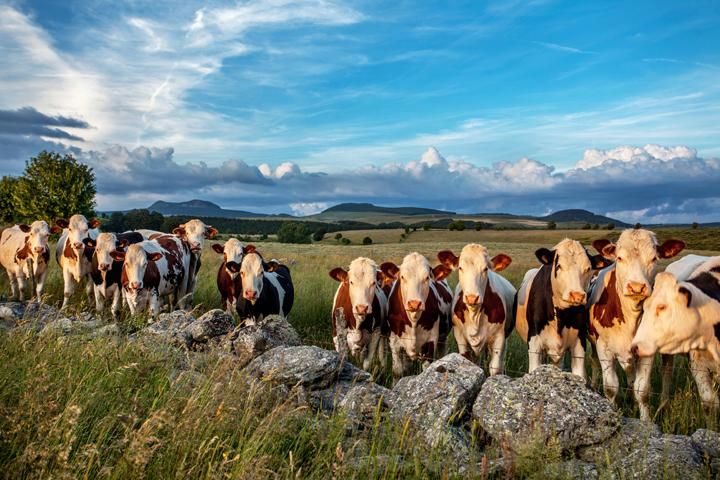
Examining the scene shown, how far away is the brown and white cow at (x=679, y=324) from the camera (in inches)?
290

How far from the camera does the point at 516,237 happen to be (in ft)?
249

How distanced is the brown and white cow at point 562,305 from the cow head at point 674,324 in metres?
1.06

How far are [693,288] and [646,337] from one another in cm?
92

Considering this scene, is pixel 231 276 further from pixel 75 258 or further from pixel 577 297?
pixel 577 297

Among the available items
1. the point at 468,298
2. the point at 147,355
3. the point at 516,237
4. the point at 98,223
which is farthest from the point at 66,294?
the point at 516,237

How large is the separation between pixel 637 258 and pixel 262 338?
5395mm

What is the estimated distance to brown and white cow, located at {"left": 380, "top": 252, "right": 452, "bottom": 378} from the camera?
9.72 metres

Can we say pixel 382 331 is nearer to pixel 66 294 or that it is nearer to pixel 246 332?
pixel 246 332

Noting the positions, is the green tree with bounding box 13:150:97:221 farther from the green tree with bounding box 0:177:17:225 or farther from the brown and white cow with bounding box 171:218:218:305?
the brown and white cow with bounding box 171:218:218:305

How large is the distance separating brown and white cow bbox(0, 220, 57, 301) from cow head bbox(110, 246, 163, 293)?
143 inches

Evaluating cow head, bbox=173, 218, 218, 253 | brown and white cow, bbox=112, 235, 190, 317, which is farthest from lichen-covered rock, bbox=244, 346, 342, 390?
cow head, bbox=173, 218, 218, 253

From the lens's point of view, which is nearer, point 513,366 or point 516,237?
point 513,366

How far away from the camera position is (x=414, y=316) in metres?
9.51

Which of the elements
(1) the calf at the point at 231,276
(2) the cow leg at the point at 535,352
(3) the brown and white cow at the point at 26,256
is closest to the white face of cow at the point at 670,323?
(2) the cow leg at the point at 535,352
